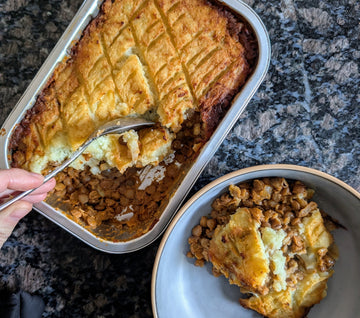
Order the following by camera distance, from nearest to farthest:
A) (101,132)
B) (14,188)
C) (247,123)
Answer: (14,188), (101,132), (247,123)

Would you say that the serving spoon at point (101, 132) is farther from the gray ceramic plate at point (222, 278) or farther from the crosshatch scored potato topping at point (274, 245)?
the crosshatch scored potato topping at point (274, 245)

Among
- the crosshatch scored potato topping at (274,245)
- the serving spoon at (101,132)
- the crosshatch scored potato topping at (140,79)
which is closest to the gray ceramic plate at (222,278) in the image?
the crosshatch scored potato topping at (274,245)

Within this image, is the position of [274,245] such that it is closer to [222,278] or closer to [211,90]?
[222,278]

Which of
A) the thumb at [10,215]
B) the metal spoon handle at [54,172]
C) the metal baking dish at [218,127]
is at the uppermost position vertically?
the metal baking dish at [218,127]

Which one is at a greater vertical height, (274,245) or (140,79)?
(140,79)

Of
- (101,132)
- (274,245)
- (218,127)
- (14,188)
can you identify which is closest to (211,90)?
(218,127)

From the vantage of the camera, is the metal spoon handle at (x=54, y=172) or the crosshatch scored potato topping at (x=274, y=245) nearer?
the metal spoon handle at (x=54, y=172)

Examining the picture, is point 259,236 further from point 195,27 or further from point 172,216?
point 195,27

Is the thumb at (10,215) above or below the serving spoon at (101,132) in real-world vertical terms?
below
